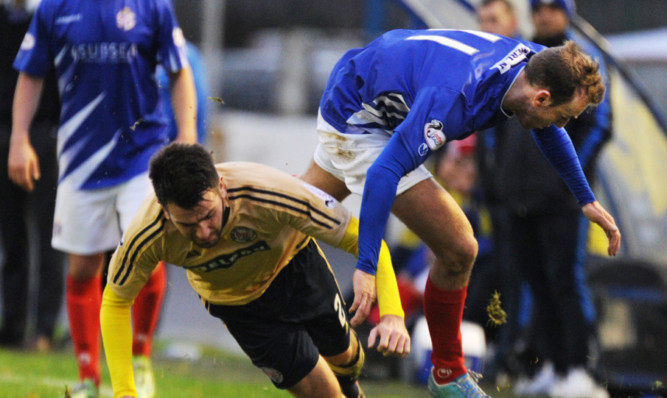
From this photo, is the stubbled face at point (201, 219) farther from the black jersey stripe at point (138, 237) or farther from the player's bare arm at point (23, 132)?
the player's bare arm at point (23, 132)

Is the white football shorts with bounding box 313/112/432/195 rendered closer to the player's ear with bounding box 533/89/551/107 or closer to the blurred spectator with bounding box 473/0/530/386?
the player's ear with bounding box 533/89/551/107

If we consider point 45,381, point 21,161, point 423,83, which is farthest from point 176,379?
point 423,83

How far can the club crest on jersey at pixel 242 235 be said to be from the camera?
16.1ft

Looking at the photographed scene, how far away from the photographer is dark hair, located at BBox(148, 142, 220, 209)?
450cm

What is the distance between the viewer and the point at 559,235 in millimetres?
7320

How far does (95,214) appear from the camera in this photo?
6305 mm

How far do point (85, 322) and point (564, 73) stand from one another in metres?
2.89

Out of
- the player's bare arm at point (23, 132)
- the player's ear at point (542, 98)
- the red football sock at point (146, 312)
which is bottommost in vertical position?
the red football sock at point (146, 312)

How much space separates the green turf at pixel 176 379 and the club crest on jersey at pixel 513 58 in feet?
8.60

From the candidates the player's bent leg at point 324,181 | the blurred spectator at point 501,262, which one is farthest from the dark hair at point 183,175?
the blurred spectator at point 501,262

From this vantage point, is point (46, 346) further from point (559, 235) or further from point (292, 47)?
point (292, 47)

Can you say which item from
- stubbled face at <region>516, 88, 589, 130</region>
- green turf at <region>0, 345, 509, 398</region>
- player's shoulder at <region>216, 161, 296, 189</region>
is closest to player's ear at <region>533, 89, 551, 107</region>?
stubbled face at <region>516, 88, 589, 130</region>

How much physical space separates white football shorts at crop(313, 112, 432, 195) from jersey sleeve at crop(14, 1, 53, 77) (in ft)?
5.75

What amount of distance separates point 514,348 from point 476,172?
1336 mm
